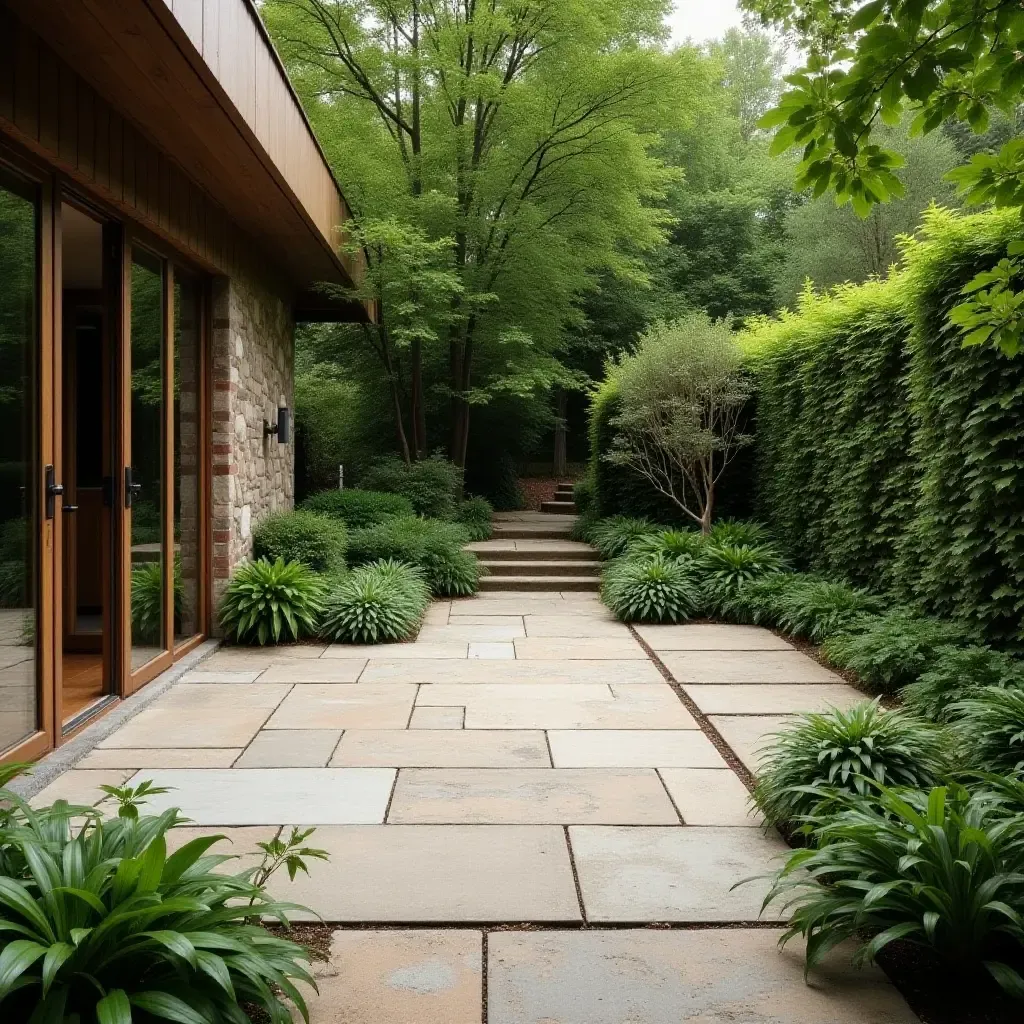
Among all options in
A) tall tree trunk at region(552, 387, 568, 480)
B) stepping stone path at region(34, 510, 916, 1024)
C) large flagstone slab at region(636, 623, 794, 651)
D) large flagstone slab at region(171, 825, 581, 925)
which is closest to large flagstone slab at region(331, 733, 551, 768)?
stepping stone path at region(34, 510, 916, 1024)

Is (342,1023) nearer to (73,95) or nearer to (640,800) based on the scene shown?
(640,800)

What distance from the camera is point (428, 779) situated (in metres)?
3.81

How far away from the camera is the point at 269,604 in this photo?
671 cm

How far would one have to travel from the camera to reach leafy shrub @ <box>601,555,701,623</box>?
795 cm

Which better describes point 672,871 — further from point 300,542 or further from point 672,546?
point 672,546

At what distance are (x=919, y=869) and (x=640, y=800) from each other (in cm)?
135

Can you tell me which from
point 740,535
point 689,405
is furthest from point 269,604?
point 689,405

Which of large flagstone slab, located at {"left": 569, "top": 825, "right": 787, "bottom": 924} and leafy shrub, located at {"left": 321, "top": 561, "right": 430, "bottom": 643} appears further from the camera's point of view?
leafy shrub, located at {"left": 321, "top": 561, "right": 430, "bottom": 643}

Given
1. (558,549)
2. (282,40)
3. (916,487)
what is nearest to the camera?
(916,487)

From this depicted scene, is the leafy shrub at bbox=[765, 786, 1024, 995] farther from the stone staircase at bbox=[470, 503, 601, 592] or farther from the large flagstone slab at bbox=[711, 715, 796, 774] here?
the stone staircase at bbox=[470, 503, 601, 592]

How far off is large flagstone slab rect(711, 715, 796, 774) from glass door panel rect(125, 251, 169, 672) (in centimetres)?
306

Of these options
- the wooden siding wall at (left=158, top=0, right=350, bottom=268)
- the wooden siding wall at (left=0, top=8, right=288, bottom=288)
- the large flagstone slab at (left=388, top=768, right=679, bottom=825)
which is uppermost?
the wooden siding wall at (left=158, top=0, right=350, bottom=268)

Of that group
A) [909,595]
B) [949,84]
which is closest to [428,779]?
[949,84]

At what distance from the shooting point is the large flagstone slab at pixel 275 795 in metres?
3.35
